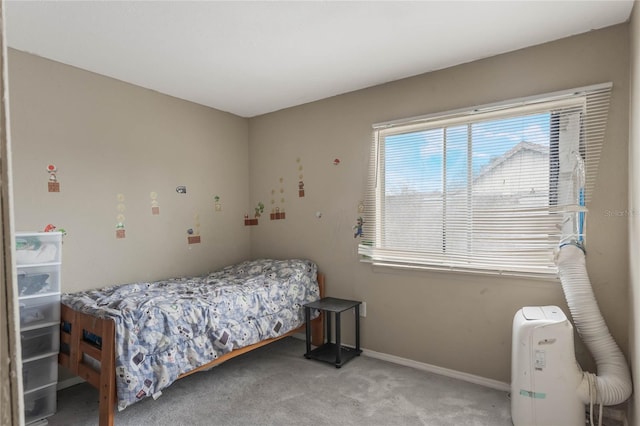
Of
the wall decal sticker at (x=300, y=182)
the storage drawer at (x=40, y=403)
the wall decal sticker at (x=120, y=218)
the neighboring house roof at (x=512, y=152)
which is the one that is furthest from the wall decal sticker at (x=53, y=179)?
the neighboring house roof at (x=512, y=152)

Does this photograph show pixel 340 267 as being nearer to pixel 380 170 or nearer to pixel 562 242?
pixel 380 170

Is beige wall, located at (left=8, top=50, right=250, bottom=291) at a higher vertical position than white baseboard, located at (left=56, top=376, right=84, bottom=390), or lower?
higher

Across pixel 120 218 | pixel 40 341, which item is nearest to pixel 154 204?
pixel 120 218

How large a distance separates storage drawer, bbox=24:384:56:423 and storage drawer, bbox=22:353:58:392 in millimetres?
35

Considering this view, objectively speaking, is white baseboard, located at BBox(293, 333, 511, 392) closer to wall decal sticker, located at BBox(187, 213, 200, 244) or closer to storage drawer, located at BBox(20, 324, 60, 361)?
wall decal sticker, located at BBox(187, 213, 200, 244)

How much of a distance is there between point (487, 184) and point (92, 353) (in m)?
2.77

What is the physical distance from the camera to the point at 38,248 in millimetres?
2303

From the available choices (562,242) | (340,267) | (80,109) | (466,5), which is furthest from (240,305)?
(466,5)

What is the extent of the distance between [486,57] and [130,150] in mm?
2879

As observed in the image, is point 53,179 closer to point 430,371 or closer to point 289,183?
point 289,183

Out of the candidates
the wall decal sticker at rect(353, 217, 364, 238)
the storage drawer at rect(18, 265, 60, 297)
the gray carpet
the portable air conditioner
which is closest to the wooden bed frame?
the storage drawer at rect(18, 265, 60, 297)

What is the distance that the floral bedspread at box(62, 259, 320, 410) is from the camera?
2.09 m

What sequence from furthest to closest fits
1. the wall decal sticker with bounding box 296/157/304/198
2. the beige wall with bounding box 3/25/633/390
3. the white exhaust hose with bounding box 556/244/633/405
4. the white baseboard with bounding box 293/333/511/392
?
the wall decal sticker with bounding box 296/157/304/198
the white baseboard with bounding box 293/333/511/392
the beige wall with bounding box 3/25/633/390
the white exhaust hose with bounding box 556/244/633/405

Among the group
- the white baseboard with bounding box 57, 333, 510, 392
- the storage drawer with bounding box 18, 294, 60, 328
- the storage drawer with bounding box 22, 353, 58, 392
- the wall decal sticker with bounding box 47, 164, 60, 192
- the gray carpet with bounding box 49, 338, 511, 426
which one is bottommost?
the gray carpet with bounding box 49, 338, 511, 426
